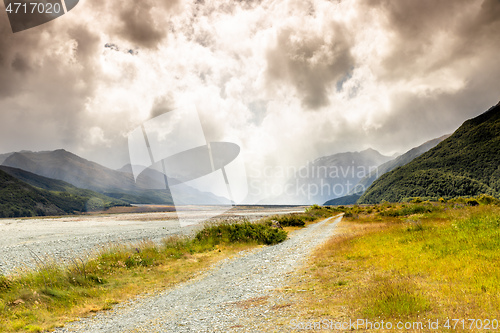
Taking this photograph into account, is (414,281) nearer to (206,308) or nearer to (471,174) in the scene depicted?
(206,308)

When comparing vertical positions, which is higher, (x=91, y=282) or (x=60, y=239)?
(x=91, y=282)

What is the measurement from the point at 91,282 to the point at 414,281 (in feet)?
47.6

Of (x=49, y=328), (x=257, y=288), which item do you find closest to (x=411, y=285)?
(x=257, y=288)

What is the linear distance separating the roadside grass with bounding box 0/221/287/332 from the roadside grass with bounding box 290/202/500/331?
8.34m

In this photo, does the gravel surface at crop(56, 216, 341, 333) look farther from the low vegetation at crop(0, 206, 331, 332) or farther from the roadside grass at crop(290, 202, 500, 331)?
the low vegetation at crop(0, 206, 331, 332)

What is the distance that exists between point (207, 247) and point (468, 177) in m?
221

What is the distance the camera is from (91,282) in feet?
40.9

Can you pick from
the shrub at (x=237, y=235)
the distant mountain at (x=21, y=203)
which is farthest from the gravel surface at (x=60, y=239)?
the distant mountain at (x=21, y=203)

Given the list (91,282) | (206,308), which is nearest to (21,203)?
(91,282)

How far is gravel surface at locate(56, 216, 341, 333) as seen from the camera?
280 inches

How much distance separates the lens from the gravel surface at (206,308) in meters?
7.11

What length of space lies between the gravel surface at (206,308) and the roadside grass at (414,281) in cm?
122

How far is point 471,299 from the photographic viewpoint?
5.57 meters

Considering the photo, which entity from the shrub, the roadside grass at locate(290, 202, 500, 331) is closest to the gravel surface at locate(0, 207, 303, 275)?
the shrub
